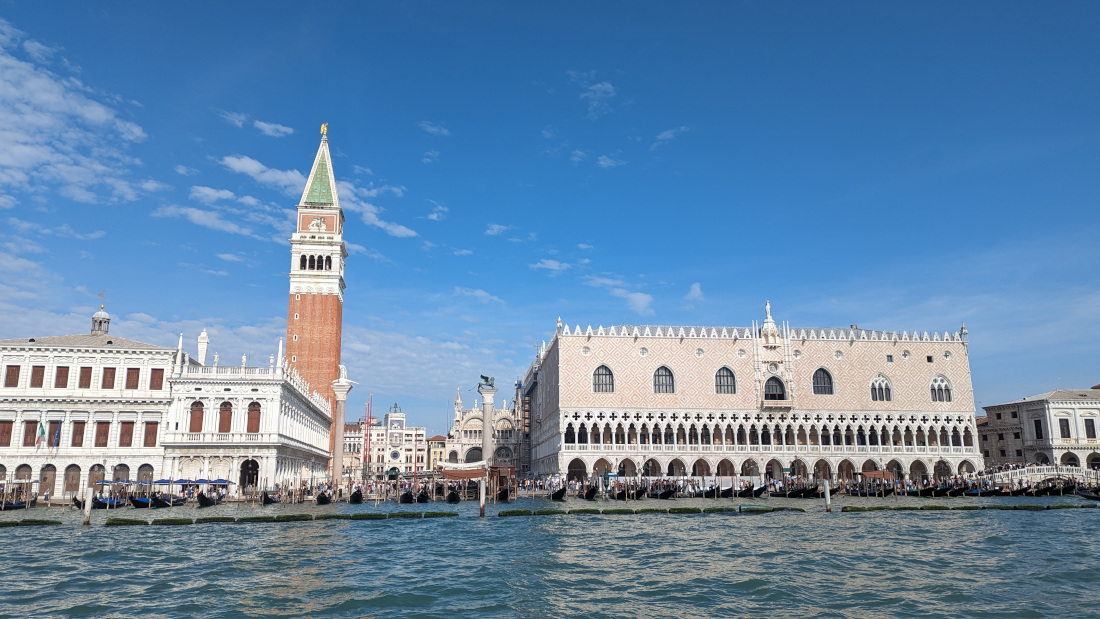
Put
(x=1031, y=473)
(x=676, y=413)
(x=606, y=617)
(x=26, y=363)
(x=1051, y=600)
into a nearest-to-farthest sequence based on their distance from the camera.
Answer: (x=606, y=617) < (x=1051, y=600) < (x=26, y=363) < (x=1031, y=473) < (x=676, y=413)

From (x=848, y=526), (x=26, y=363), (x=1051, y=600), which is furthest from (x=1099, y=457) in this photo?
(x=26, y=363)

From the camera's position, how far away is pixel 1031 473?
4544 cm

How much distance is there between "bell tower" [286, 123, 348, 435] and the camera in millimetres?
54688

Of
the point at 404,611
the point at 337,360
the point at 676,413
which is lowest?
the point at 404,611

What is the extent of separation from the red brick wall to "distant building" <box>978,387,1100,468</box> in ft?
166

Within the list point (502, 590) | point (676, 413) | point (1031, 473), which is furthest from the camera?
point (676, 413)

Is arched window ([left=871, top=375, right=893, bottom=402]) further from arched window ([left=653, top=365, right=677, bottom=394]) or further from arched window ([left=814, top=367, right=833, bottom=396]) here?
arched window ([left=653, top=365, right=677, bottom=394])

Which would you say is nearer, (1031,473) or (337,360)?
(1031,473)

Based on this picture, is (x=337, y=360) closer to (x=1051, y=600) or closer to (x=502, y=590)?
(x=502, y=590)

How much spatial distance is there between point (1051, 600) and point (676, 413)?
36.2 meters

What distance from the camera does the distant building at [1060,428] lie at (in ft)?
169

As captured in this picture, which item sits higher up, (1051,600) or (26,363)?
(26,363)

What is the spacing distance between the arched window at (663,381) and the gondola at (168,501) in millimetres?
28575

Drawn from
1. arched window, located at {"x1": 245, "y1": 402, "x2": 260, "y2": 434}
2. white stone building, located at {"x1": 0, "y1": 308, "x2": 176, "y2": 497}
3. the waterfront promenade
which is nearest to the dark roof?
white stone building, located at {"x1": 0, "y1": 308, "x2": 176, "y2": 497}
